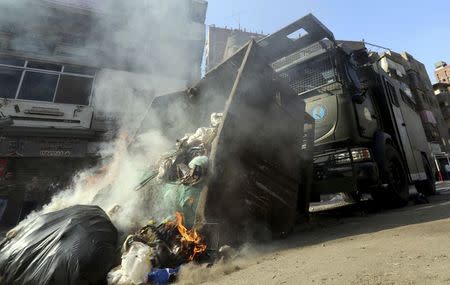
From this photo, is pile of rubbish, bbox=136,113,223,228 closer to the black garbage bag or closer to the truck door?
the black garbage bag

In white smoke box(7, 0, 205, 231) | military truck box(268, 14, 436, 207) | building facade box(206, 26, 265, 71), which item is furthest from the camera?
building facade box(206, 26, 265, 71)

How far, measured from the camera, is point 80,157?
9.21 meters

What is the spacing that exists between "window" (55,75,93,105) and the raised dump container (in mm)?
7032

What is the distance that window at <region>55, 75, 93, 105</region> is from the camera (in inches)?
392

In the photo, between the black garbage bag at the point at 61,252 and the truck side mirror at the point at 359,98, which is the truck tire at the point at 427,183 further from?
the black garbage bag at the point at 61,252

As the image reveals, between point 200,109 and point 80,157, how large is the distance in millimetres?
6514

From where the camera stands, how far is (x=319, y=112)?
4.64 m

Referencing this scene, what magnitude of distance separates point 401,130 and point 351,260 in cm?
446

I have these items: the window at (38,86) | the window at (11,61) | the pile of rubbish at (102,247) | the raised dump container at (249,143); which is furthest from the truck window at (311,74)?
the window at (11,61)

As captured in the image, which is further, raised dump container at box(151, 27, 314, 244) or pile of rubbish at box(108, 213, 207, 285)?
raised dump container at box(151, 27, 314, 244)

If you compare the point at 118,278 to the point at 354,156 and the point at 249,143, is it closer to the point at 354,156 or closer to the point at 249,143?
the point at 249,143

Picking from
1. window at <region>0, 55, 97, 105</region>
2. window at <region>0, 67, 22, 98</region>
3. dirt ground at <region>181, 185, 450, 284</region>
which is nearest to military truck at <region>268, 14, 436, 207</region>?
dirt ground at <region>181, 185, 450, 284</region>

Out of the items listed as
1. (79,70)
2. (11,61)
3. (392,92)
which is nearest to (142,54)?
(79,70)

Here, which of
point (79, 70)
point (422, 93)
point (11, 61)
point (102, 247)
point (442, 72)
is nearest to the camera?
point (102, 247)
